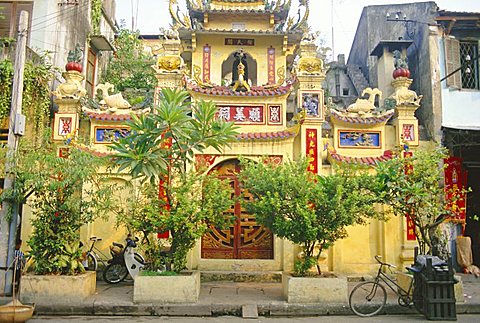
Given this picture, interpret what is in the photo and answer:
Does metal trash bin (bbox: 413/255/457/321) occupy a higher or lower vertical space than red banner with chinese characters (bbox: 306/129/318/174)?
lower

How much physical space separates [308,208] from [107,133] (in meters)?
6.56

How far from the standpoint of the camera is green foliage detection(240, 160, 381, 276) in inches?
355

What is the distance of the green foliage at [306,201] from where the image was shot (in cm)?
902

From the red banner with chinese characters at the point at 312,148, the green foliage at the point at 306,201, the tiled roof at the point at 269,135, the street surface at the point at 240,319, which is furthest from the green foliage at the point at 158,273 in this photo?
the red banner with chinese characters at the point at 312,148

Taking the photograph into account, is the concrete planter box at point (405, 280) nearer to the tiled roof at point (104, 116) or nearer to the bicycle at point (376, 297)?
the bicycle at point (376, 297)

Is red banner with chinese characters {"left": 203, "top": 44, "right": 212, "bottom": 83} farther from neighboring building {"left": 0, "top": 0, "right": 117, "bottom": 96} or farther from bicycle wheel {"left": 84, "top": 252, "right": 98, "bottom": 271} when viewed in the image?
bicycle wheel {"left": 84, "top": 252, "right": 98, "bottom": 271}

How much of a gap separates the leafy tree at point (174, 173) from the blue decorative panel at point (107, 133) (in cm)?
351

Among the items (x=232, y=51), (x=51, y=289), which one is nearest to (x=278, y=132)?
(x=232, y=51)

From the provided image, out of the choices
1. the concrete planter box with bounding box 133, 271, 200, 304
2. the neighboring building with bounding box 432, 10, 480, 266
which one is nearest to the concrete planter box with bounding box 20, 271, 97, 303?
the concrete planter box with bounding box 133, 271, 200, 304

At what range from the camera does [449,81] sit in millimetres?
14289

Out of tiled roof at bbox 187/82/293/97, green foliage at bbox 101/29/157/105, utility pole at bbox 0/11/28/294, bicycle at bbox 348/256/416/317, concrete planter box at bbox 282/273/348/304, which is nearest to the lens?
bicycle at bbox 348/256/416/317

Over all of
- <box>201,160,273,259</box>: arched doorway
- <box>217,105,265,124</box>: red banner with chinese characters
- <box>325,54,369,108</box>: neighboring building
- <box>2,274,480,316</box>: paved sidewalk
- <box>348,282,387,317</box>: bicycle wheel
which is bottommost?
<box>2,274,480,316</box>: paved sidewalk

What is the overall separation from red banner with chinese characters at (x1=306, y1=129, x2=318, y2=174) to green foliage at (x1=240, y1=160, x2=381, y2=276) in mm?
2786

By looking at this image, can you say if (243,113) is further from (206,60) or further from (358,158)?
(358,158)
